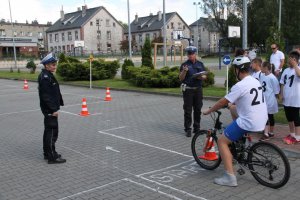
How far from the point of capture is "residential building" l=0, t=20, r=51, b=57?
76.3 metres

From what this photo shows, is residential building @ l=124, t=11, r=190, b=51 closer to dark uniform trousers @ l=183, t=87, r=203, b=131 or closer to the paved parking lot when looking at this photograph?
the paved parking lot

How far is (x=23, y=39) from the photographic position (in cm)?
7806

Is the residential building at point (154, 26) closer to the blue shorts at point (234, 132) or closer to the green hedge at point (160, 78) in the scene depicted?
the green hedge at point (160, 78)

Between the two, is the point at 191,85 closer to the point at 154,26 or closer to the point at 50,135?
the point at 50,135

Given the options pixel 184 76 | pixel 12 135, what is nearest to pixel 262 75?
pixel 184 76

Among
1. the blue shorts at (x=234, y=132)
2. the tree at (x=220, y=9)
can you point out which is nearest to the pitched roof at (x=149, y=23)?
the tree at (x=220, y=9)

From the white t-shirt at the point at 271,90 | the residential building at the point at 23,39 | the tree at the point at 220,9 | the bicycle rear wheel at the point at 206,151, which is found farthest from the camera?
the residential building at the point at 23,39

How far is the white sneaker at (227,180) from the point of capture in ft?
17.1

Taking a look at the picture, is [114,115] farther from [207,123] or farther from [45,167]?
[45,167]

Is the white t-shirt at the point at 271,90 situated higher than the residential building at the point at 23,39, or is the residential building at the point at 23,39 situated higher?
the residential building at the point at 23,39

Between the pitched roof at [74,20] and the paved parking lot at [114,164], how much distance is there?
3026 inches

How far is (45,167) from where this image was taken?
21.3 ft

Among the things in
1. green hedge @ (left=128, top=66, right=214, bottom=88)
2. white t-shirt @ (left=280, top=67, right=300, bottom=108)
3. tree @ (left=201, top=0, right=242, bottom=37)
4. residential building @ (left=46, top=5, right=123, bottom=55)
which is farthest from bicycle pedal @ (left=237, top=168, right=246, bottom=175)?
residential building @ (left=46, top=5, right=123, bottom=55)

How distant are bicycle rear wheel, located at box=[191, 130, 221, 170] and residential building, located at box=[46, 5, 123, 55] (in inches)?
3060
